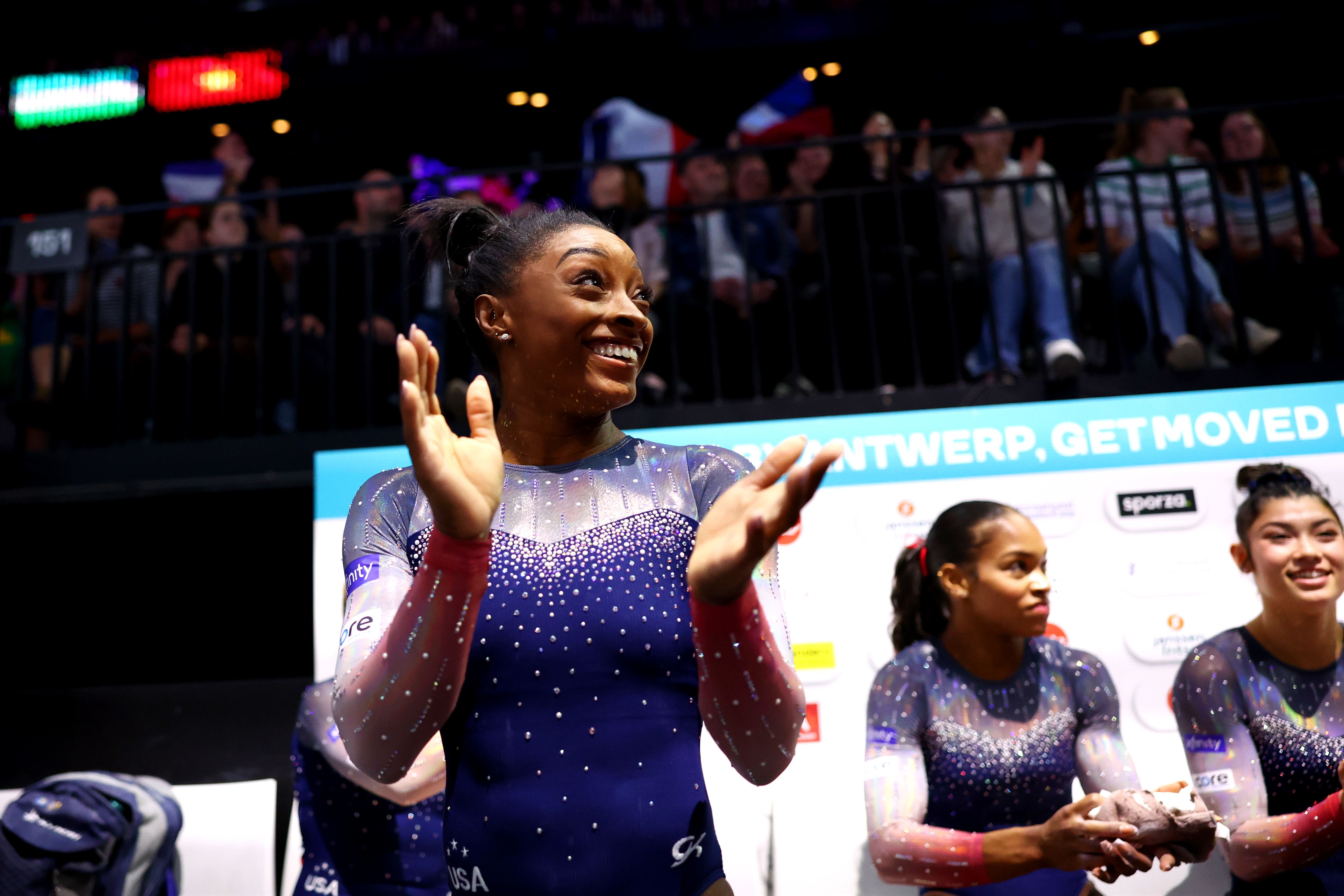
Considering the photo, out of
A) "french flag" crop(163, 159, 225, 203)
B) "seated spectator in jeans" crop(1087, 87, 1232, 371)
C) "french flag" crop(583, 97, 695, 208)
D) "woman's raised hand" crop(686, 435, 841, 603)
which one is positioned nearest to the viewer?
"woman's raised hand" crop(686, 435, 841, 603)

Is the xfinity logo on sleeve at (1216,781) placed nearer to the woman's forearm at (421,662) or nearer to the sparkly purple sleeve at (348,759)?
the sparkly purple sleeve at (348,759)

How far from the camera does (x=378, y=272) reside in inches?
216

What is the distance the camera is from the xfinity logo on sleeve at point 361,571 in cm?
140

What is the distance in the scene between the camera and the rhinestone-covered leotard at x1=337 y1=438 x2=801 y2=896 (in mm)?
1290

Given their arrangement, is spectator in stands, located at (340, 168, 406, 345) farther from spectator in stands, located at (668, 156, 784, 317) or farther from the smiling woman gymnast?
the smiling woman gymnast

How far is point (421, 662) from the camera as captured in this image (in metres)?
1.19

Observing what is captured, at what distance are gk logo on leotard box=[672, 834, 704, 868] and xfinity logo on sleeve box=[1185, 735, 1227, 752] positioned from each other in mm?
2300

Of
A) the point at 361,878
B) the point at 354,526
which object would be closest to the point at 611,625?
the point at 354,526

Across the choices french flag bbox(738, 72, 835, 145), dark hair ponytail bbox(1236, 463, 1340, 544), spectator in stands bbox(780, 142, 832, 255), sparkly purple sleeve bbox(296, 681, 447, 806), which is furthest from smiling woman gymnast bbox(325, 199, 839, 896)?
french flag bbox(738, 72, 835, 145)

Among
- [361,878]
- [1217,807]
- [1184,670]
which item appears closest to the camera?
[361,878]

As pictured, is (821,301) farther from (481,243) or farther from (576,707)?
(576,707)

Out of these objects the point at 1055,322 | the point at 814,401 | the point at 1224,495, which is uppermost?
the point at 1055,322

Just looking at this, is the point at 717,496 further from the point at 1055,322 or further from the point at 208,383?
the point at 208,383

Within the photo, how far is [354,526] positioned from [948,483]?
9.73ft
